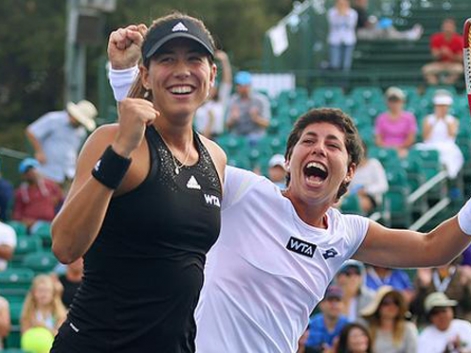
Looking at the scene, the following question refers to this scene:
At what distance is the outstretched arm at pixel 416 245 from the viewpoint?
231 inches

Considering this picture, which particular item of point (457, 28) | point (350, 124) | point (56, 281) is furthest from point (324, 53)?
point (350, 124)

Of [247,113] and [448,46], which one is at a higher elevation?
[448,46]

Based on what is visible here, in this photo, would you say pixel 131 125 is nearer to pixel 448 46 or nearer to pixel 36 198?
pixel 36 198

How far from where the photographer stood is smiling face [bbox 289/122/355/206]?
5699mm

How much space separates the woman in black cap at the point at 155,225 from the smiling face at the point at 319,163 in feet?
2.50

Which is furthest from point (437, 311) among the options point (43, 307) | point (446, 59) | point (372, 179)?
point (446, 59)

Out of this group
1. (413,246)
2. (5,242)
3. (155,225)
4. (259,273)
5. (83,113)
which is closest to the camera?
(155,225)

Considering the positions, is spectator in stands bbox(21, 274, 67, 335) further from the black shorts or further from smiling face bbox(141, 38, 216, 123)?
smiling face bbox(141, 38, 216, 123)

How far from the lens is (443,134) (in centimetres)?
1617

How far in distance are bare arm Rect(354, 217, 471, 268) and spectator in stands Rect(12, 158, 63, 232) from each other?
31.8ft

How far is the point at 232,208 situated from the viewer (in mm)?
5621

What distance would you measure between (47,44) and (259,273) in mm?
32098

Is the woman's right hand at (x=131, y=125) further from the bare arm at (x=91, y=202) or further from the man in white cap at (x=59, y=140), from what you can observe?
the man in white cap at (x=59, y=140)

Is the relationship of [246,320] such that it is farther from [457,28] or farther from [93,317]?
[457,28]
